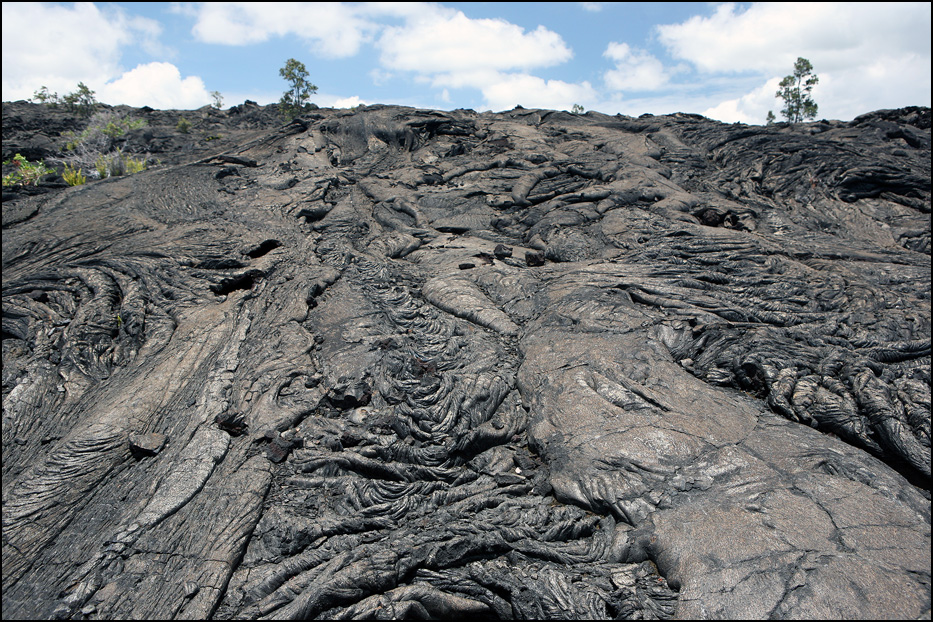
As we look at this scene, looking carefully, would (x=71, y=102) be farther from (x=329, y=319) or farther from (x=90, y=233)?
(x=329, y=319)

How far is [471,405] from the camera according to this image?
5.20 m

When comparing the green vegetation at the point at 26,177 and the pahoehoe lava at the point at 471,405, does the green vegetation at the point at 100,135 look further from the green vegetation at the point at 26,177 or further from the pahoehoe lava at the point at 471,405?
the pahoehoe lava at the point at 471,405

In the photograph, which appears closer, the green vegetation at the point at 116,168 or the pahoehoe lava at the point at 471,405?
the pahoehoe lava at the point at 471,405

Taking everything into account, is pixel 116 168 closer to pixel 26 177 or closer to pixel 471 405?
pixel 26 177

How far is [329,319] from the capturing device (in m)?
6.79

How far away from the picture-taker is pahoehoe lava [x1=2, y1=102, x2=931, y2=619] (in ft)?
11.3

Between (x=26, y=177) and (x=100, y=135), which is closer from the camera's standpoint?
(x=26, y=177)

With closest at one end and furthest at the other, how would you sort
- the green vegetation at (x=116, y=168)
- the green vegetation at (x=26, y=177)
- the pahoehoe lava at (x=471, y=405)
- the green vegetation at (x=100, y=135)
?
the pahoehoe lava at (x=471, y=405) → the green vegetation at (x=26, y=177) → the green vegetation at (x=116, y=168) → the green vegetation at (x=100, y=135)

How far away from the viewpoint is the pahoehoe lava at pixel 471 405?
135 inches

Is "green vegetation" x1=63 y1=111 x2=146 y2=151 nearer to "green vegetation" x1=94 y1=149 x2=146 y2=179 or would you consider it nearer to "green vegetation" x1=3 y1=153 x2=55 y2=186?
"green vegetation" x1=3 y1=153 x2=55 y2=186

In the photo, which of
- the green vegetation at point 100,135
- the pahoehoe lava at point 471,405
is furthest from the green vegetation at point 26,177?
the green vegetation at point 100,135

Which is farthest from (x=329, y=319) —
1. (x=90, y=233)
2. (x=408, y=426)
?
(x=90, y=233)

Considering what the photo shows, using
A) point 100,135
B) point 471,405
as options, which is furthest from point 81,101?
point 471,405

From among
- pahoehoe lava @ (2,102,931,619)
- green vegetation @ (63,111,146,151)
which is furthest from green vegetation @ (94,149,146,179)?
green vegetation @ (63,111,146,151)
